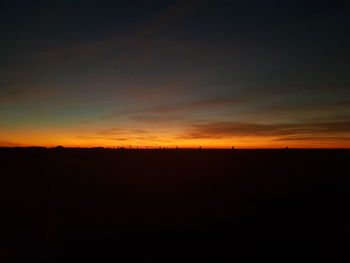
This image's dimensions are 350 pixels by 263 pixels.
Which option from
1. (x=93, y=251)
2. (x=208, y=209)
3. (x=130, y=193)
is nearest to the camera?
(x=93, y=251)

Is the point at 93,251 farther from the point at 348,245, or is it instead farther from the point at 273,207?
the point at 273,207

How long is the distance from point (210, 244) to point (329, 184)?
60.0 ft

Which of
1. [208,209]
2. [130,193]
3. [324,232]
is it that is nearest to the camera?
[324,232]

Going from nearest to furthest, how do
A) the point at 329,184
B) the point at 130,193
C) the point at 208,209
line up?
the point at 208,209 < the point at 130,193 < the point at 329,184

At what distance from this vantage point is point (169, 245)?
9.34 m

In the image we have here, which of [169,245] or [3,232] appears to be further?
[3,232]

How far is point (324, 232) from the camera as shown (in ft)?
35.0

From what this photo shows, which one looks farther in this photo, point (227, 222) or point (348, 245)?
point (227, 222)

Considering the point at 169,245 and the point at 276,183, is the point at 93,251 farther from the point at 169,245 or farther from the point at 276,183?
the point at 276,183

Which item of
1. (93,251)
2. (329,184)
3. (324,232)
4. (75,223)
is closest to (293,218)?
(324,232)

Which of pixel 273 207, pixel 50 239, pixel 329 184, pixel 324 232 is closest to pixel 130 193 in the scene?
pixel 50 239

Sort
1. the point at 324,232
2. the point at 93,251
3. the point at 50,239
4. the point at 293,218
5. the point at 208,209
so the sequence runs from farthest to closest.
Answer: the point at 208,209, the point at 293,218, the point at 324,232, the point at 50,239, the point at 93,251

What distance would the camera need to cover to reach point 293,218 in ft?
41.5

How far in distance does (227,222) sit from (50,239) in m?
7.87
